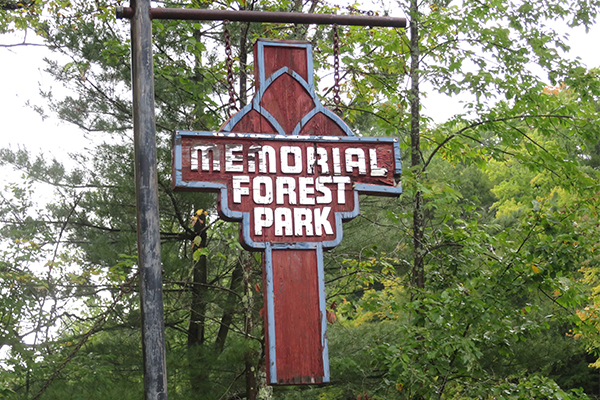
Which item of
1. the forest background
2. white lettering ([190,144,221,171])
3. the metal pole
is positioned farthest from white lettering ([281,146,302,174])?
the forest background

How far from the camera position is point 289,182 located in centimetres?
313

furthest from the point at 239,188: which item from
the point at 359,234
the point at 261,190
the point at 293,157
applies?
the point at 359,234

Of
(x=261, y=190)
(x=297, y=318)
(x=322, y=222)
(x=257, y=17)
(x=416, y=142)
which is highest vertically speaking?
(x=416, y=142)

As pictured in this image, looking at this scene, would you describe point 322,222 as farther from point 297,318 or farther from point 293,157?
point 297,318

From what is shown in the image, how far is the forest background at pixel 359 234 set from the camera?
5.94 metres

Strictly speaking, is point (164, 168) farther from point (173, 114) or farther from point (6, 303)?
point (6, 303)

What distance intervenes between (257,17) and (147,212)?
1.23 meters

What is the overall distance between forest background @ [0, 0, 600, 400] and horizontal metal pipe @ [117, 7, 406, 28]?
2.19 metres

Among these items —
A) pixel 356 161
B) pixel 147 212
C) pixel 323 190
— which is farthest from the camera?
pixel 356 161

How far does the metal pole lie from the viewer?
276cm

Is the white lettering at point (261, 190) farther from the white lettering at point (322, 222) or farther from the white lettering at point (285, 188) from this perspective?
the white lettering at point (322, 222)

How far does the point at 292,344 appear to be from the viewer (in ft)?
9.59

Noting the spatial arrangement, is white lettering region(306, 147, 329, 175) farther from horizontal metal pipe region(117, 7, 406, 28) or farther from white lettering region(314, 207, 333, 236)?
horizontal metal pipe region(117, 7, 406, 28)

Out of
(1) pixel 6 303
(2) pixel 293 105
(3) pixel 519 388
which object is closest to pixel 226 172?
(2) pixel 293 105
